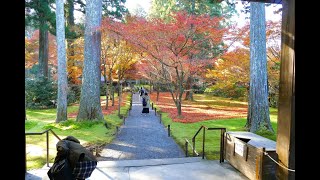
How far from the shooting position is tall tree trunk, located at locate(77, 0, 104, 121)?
1089 cm

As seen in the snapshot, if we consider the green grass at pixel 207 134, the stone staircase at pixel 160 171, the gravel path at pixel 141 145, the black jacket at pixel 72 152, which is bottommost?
the gravel path at pixel 141 145

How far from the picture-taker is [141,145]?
26.5 feet

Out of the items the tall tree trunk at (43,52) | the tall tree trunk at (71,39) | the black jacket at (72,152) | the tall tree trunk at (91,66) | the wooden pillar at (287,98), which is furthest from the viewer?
the tall tree trunk at (43,52)

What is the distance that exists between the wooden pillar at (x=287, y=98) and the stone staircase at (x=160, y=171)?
4.37 ft

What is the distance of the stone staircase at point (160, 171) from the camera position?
4.49 metres

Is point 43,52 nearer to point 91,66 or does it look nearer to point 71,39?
point 71,39

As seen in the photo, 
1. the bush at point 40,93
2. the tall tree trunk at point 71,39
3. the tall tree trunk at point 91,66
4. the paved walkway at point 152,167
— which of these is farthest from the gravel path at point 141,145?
the tall tree trunk at point 71,39

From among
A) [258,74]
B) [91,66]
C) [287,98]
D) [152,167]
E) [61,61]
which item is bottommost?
[152,167]

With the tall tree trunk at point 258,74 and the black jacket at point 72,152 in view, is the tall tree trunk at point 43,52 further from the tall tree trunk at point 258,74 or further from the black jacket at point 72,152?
the black jacket at point 72,152

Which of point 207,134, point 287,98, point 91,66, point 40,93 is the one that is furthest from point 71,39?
point 287,98

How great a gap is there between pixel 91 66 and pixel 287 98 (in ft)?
30.1
